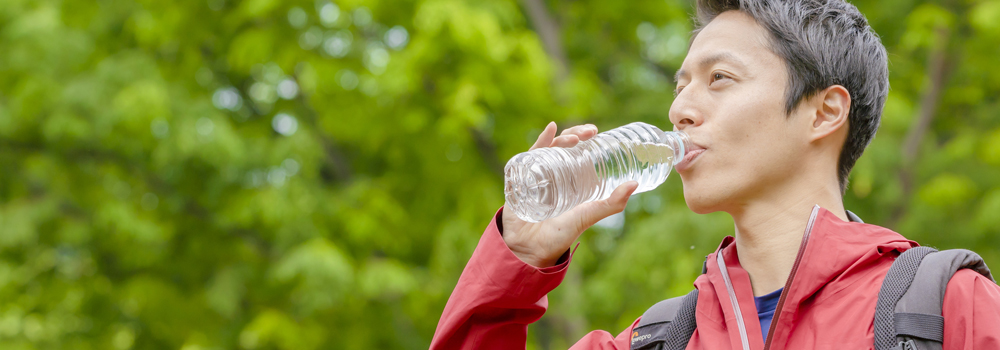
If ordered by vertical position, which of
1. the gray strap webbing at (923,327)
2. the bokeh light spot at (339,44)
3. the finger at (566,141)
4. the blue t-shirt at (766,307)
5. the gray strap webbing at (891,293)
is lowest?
the gray strap webbing at (923,327)

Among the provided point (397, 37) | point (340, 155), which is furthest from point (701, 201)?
point (340, 155)

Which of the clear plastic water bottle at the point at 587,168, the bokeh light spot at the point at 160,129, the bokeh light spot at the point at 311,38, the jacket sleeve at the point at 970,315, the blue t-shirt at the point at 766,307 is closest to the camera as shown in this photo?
the jacket sleeve at the point at 970,315

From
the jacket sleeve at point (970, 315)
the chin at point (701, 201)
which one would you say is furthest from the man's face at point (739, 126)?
the jacket sleeve at point (970, 315)

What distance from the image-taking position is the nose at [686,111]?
192cm

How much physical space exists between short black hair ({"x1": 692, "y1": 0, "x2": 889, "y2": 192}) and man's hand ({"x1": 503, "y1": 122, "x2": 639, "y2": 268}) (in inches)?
17.7

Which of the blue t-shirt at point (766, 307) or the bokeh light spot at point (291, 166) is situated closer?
the blue t-shirt at point (766, 307)

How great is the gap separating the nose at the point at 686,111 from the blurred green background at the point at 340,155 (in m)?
3.75

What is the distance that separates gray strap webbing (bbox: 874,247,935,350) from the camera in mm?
1473

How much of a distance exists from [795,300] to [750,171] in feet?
1.06

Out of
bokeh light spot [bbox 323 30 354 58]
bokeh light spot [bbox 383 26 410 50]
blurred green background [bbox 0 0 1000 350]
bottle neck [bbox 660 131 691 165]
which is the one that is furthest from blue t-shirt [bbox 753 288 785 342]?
bokeh light spot [bbox 323 30 354 58]

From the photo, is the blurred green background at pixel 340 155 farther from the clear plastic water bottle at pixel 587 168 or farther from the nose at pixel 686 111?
the nose at pixel 686 111

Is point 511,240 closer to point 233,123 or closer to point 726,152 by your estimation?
point 726,152

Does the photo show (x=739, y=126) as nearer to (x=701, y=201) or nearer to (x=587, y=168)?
(x=701, y=201)

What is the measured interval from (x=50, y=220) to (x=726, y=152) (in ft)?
24.5
